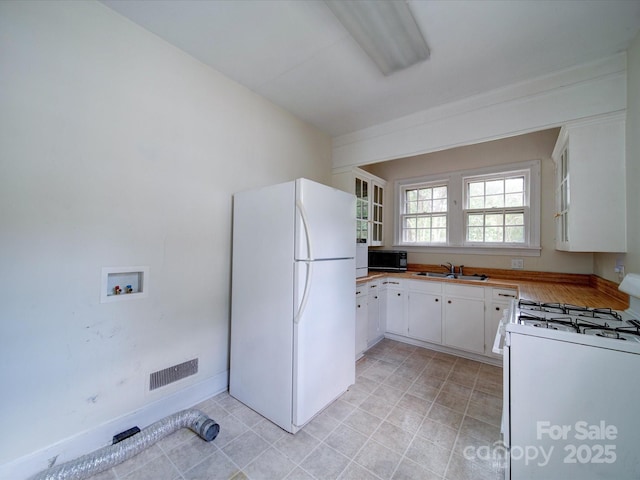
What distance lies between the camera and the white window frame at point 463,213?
10.0 ft

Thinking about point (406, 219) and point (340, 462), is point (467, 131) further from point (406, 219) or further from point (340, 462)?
point (340, 462)

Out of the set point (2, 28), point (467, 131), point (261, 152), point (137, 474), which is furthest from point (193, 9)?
point (137, 474)

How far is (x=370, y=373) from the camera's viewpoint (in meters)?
2.58

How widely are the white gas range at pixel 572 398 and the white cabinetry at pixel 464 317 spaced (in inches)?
56.8

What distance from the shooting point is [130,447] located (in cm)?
153

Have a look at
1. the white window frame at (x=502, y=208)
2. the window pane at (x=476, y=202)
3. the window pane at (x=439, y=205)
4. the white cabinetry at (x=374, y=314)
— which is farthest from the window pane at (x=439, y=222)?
the white cabinetry at (x=374, y=314)

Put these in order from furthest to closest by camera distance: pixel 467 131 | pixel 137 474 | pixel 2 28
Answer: pixel 467 131 < pixel 137 474 < pixel 2 28

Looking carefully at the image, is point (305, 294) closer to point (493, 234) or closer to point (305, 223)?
point (305, 223)

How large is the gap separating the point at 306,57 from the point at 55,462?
3.10 meters

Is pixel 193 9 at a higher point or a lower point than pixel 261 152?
higher

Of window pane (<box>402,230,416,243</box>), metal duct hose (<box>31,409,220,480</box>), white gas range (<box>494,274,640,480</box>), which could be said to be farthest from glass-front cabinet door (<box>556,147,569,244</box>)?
metal duct hose (<box>31,409,220,480</box>)

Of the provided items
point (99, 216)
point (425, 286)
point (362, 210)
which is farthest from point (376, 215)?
point (99, 216)

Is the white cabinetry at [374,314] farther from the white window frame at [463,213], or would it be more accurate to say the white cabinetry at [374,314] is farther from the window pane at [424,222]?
the window pane at [424,222]

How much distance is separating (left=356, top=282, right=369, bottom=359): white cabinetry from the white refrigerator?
1.72 ft
